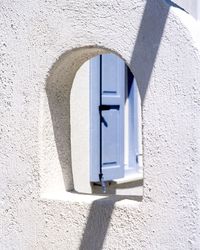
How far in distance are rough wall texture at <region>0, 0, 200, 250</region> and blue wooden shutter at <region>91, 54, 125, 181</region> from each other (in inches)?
53.4

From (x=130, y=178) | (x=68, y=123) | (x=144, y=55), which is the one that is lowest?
(x=130, y=178)

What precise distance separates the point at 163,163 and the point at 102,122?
223 cm

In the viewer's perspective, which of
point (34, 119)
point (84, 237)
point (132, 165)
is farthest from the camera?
point (132, 165)

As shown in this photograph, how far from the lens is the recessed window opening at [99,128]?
521cm

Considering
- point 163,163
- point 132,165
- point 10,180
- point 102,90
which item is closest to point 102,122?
point 102,90

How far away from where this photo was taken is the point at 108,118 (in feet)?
18.6

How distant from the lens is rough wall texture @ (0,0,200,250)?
3328mm

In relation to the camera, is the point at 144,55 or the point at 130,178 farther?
the point at 130,178

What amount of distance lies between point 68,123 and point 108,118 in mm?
1577

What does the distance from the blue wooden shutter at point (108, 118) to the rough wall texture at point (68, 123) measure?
1.36 m

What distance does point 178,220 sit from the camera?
334 centimetres

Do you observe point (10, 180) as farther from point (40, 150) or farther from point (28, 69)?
point (28, 69)

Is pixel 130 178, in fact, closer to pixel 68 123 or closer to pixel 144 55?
→ pixel 68 123

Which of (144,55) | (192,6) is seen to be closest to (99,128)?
(192,6)
